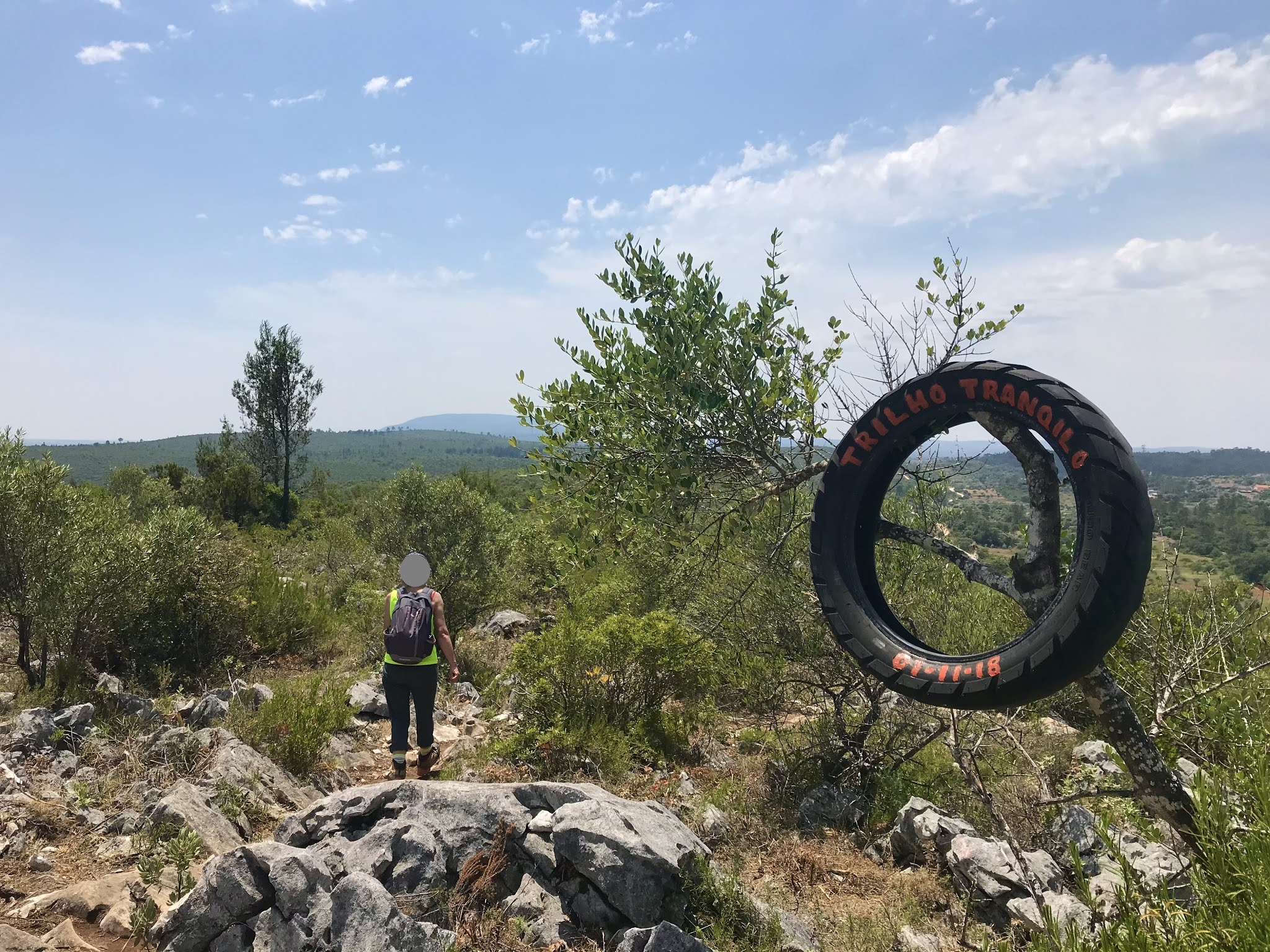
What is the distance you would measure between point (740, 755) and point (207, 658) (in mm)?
8935

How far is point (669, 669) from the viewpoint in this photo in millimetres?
8633

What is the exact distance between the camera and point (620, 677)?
862 centimetres

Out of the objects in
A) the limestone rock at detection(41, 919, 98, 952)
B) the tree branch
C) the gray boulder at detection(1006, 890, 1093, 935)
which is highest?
the tree branch

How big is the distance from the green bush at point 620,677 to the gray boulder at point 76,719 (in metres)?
4.62

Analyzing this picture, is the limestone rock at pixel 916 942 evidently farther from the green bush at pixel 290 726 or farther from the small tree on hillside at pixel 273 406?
the small tree on hillside at pixel 273 406

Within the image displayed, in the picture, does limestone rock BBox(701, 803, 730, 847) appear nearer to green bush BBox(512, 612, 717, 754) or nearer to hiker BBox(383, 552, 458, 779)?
green bush BBox(512, 612, 717, 754)

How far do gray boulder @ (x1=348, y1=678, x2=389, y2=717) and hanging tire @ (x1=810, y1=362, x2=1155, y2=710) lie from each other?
791cm

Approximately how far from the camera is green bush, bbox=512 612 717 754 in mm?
8180

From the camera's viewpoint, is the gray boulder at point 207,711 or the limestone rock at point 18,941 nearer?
the limestone rock at point 18,941

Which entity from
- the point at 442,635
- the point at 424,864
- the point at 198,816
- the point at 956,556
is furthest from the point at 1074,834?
the point at 198,816

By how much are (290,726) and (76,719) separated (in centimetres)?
232

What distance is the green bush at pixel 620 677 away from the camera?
8180mm

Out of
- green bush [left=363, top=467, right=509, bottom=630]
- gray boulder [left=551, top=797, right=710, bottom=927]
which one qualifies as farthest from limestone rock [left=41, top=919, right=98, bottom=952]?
green bush [left=363, top=467, right=509, bottom=630]

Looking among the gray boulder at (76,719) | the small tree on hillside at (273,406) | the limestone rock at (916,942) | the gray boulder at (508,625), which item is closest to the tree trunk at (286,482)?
the small tree on hillside at (273,406)
